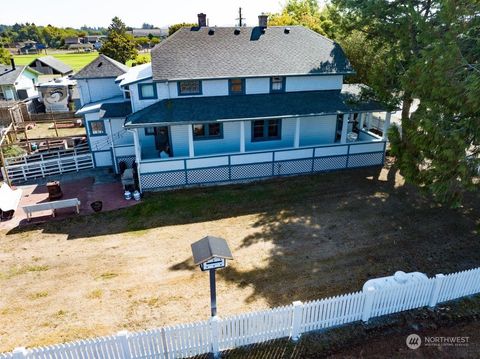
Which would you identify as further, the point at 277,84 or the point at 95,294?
the point at 277,84

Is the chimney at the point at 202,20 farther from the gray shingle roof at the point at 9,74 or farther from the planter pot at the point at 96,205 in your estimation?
the gray shingle roof at the point at 9,74

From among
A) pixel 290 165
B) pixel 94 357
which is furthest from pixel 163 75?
pixel 94 357

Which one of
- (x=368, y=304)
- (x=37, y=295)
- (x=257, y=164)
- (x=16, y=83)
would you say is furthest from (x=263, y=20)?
(x=16, y=83)

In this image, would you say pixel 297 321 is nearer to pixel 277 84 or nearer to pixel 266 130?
pixel 266 130

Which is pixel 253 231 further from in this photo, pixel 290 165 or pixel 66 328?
pixel 66 328

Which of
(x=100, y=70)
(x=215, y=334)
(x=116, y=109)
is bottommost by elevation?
(x=215, y=334)

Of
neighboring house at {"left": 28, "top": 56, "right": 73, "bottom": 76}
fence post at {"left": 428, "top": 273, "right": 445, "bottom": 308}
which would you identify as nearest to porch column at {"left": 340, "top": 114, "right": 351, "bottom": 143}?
fence post at {"left": 428, "top": 273, "right": 445, "bottom": 308}
